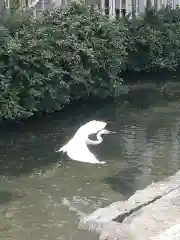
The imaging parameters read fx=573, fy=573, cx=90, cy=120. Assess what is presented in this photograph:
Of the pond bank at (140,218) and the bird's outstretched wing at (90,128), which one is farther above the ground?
the pond bank at (140,218)

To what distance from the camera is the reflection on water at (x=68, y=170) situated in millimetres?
6609

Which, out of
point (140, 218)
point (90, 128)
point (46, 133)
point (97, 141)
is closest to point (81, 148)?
point (97, 141)

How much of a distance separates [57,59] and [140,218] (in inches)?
257

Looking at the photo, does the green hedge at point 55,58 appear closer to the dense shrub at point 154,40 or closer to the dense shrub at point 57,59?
the dense shrub at point 57,59

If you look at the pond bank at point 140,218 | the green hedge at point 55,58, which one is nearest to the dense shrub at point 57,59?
the green hedge at point 55,58

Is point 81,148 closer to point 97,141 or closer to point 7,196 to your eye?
point 97,141

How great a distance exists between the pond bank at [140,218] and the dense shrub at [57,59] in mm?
4739

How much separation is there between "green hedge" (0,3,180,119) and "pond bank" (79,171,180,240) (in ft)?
15.5

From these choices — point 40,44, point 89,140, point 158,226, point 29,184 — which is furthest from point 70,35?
point 158,226

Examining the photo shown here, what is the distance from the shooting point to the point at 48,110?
38.8 ft

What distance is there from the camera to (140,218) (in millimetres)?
5660

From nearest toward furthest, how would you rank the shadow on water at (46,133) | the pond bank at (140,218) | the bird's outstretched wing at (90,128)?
the pond bank at (140,218) → the shadow on water at (46,133) → the bird's outstretched wing at (90,128)

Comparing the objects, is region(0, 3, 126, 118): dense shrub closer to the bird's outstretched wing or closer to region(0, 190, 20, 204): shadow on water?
the bird's outstretched wing

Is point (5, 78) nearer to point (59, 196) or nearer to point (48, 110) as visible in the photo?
point (48, 110)
